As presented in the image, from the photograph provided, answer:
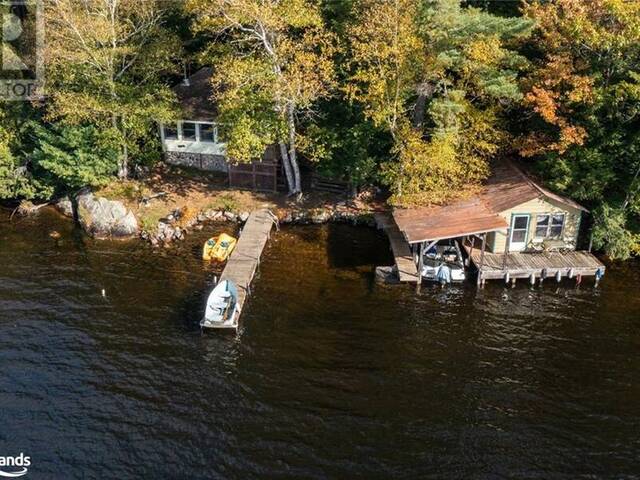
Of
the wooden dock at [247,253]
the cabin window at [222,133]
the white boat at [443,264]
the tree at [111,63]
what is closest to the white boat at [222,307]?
the wooden dock at [247,253]

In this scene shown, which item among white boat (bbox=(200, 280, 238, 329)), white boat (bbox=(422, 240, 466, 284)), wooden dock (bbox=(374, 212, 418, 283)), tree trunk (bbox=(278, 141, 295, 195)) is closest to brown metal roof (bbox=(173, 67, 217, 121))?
tree trunk (bbox=(278, 141, 295, 195))

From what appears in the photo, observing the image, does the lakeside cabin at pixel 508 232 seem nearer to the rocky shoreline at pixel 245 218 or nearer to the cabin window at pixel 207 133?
the rocky shoreline at pixel 245 218

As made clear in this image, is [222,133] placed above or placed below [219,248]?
above

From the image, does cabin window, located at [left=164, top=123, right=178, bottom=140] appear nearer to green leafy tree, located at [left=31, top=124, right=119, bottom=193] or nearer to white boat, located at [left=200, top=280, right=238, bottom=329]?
green leafy tree, located at [left=31, top=124, right=119, bottom=193]

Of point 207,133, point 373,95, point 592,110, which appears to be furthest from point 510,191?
point 207,133

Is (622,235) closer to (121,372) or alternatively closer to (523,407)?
(523,407)

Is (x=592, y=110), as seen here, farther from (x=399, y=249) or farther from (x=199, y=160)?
(x=199, y=160)

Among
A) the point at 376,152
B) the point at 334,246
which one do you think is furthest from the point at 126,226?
the point at 376,152
